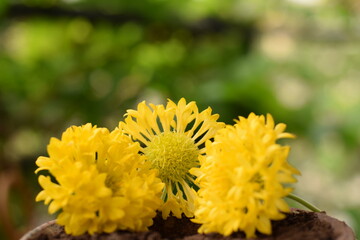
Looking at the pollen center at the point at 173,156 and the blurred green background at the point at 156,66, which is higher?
the blurred green background at the point at 156,66

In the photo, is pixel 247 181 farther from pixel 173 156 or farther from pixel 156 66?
pixel 156 66

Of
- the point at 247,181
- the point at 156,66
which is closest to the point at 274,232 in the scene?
the point at 247,181

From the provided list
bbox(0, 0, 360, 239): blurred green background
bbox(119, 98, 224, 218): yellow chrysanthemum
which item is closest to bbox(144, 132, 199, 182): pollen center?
bbox(119, 98, 224, 218): yellow chrysanthemum

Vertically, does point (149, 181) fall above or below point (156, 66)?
below

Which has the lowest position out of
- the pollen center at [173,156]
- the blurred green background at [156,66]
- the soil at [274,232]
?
the soil at [274,232]

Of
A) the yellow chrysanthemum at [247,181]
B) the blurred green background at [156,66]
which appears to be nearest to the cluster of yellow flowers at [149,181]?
the yellow chrysanthemum at [247,181]

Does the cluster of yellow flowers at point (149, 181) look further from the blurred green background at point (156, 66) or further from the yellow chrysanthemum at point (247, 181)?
the blurred green background at point (156, 66)

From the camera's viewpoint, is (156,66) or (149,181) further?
(156,66)

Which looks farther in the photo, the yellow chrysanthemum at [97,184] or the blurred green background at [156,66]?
the blurred green background at [156,66]
